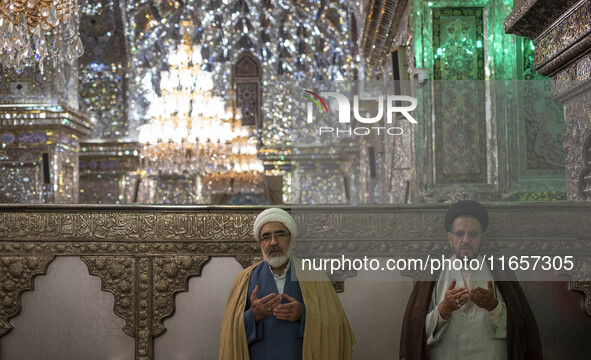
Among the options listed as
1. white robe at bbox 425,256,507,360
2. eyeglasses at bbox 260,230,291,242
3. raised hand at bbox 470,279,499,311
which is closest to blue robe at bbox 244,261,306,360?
eyeglasses at bbox 260,230,291,242

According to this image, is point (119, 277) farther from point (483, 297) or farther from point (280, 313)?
point (483, 297)

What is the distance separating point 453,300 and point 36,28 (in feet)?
11.8

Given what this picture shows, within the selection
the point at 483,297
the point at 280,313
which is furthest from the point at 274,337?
the point at 483,297

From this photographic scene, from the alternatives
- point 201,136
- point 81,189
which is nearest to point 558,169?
point 201,136

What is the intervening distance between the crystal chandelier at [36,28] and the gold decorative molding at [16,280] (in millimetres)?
1674

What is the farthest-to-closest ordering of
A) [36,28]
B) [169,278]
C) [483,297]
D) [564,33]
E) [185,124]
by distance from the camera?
[185,124] → [36,28] → [169,278] → [564,33] → [483,297]

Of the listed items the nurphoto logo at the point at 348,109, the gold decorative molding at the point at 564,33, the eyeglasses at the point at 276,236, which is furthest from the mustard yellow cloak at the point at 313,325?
the gold decorative molding at the point at 564,33

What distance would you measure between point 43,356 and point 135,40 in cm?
890

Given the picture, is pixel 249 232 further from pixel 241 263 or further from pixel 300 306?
pixel 300 306

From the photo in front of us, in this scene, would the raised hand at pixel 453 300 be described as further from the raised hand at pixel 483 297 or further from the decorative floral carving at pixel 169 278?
the decorative floral carving at pixel 169 278

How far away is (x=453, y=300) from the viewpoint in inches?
116

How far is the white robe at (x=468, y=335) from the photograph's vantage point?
3002mm

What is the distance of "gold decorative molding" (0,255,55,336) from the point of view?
3.97 meters

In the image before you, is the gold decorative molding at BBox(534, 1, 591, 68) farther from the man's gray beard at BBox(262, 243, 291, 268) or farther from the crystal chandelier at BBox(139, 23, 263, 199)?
the crystal chandelier at BBox(139, 23, 263, 199)
